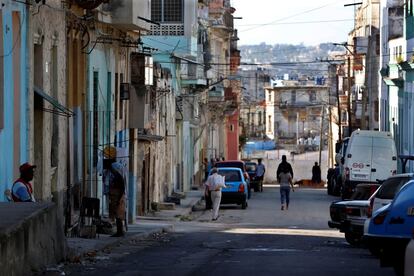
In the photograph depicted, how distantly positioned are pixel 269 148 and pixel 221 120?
46.5 m

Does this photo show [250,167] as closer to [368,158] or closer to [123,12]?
[368,158]

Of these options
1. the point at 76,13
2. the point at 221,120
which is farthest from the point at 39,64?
the point at 221,120

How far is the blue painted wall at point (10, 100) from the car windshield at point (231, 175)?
2434 cm

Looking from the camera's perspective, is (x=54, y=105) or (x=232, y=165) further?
(x=232, y=165)

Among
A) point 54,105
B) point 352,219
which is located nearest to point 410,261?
point 352,219

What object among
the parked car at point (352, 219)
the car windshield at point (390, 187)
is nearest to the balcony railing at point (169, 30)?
the parked car at point (352, 219)

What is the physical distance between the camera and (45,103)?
25109 mm

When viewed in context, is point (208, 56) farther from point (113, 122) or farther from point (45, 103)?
point (45, 103)

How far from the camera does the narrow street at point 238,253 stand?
1902 cm

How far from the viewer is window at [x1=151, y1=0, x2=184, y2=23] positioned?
54438 mm

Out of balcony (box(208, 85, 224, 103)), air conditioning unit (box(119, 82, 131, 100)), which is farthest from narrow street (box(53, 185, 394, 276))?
balcony (box(208, 85, 224, 103))

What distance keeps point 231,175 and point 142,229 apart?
16.2 m

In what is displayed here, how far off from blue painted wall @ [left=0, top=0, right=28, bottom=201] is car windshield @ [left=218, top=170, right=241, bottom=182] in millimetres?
24341

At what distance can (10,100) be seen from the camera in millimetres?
22328
